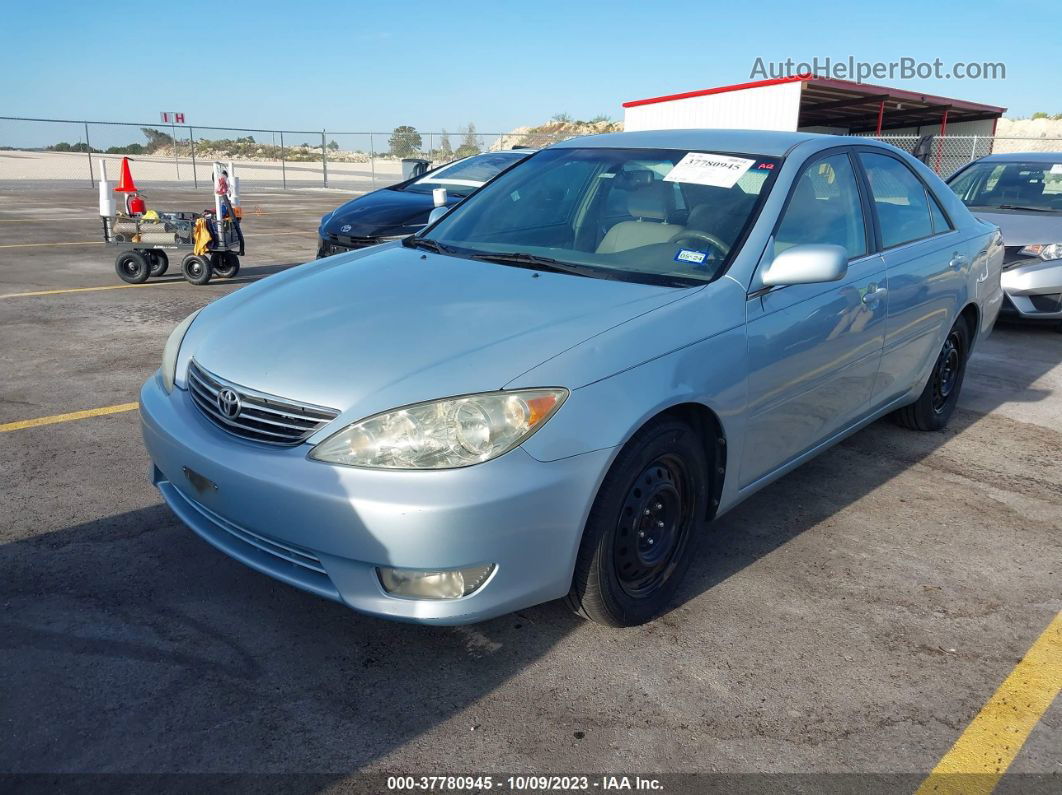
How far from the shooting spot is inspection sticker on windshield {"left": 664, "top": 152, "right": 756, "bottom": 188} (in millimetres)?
3508

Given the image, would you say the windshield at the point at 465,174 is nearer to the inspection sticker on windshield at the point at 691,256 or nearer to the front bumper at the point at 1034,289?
the front bumper at the point at 1034,289

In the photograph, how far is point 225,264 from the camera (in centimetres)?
921

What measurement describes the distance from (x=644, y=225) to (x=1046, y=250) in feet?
18.5

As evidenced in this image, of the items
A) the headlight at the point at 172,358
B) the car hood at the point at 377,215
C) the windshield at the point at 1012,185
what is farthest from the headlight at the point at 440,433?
the windshield at the point at 1012,185

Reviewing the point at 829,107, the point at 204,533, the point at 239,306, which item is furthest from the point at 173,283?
the point at 829,107

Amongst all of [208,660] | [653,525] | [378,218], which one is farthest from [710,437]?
[378,218]

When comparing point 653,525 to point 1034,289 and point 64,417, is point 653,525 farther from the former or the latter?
point 1034,289

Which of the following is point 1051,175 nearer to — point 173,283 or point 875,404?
point 875,404

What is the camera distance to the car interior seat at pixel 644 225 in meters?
3.40

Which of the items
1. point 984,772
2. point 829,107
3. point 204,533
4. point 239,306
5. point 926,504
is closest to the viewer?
point 984,772

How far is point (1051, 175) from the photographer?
8320 millimetres

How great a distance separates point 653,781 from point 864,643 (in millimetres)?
1049

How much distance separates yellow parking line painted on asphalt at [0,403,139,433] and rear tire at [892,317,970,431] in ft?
14.5

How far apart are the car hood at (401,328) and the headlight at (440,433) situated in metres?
0.04
